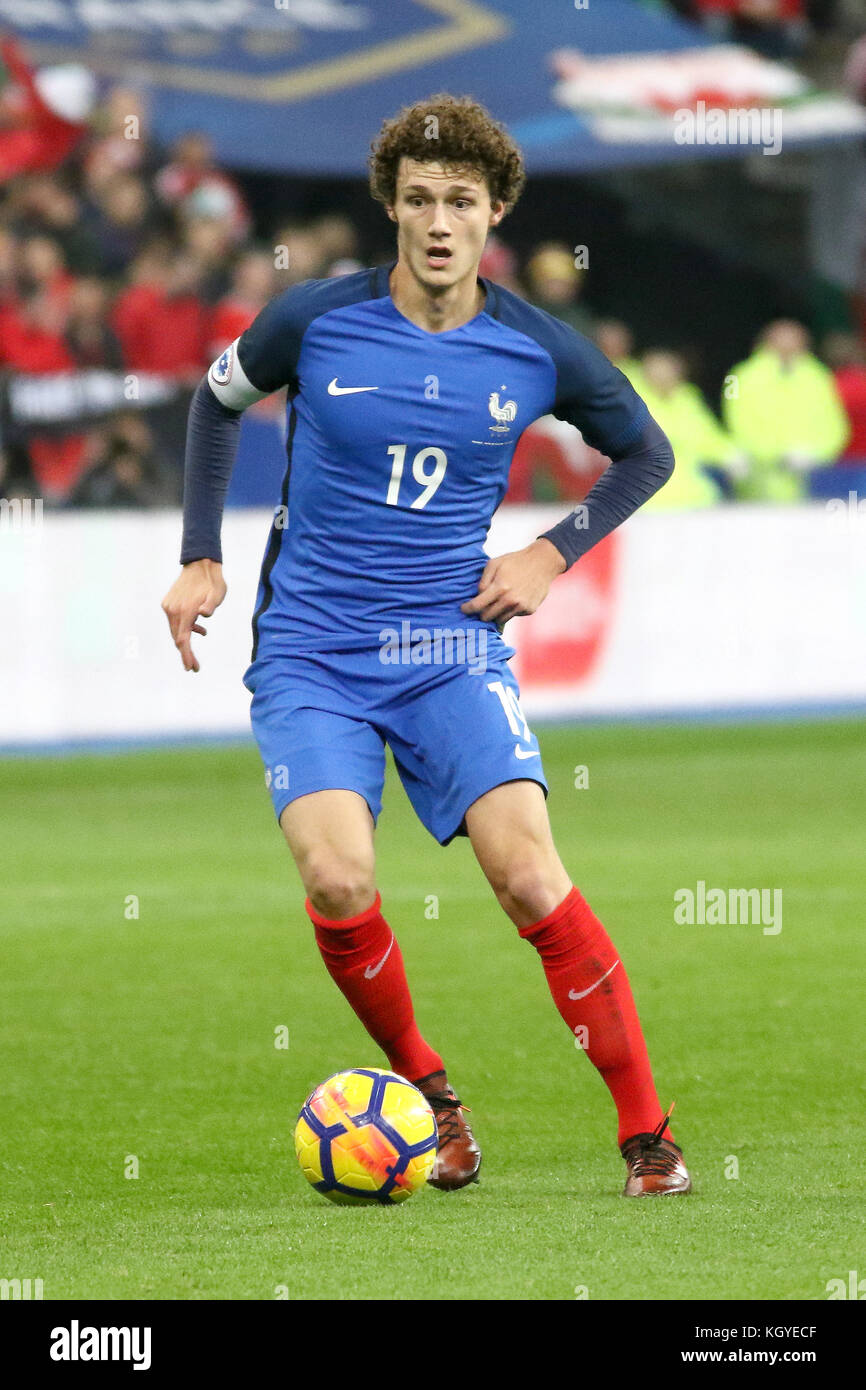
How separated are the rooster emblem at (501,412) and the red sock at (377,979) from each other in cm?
111

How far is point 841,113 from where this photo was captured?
20.8 meters

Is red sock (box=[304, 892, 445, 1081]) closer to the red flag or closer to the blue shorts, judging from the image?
the blue shorts

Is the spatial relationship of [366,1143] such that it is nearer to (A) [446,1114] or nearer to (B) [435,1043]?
(A) [446,1114]

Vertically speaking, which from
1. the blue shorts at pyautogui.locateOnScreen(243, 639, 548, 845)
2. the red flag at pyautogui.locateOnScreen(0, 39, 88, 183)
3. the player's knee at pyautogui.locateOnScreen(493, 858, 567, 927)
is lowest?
the player's knee at pyautogui.locateOnScreen(493, 858, 567, 927)

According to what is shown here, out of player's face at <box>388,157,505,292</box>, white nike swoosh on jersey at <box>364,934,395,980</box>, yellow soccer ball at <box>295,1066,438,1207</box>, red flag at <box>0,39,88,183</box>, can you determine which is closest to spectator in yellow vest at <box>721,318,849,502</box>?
red flag at <box>0,39,88,183</box>

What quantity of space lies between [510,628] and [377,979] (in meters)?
8.75

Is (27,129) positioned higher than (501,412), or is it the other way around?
(27,129)

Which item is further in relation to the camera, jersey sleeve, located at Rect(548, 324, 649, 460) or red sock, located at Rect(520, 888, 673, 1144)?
jersey sleeve, located at Rect(548, 324, 649, 460)

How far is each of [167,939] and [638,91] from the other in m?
13.9

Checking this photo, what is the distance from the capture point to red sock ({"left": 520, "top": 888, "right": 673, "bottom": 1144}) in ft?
16.4

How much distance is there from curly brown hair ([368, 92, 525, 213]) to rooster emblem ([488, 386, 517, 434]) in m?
0.45

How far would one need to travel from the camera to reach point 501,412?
518cm

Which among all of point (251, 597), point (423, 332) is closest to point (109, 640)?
point (251, 597)

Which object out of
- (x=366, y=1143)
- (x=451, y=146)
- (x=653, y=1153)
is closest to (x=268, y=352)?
(x=451, y=146)
